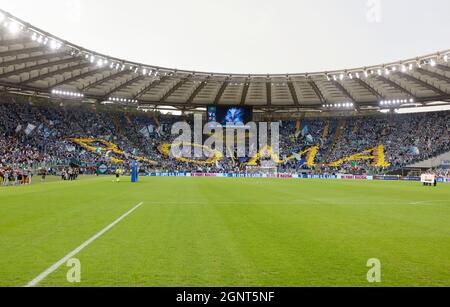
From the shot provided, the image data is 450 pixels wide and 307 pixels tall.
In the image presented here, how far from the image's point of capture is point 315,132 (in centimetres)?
8069

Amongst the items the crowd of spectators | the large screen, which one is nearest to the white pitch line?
the crowd of spectators

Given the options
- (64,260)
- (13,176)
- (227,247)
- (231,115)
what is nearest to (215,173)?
(231,115)

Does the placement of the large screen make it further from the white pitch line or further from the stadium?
the white pitch line

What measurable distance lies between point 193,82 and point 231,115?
34.8ft

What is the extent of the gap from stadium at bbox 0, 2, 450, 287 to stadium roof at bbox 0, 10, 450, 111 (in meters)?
0.32

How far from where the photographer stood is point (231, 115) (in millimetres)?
73562

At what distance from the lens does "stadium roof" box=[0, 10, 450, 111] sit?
46.5 metres

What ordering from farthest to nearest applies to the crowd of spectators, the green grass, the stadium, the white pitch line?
the crowd of spectators → the stadium → the green grass → the white pitch line

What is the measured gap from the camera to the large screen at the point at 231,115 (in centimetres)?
7356

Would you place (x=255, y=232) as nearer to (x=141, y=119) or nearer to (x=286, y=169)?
(x=286, y=169)

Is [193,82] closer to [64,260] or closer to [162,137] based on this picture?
[162,137]

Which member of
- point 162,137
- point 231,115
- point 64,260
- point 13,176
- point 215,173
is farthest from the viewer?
point 162,137

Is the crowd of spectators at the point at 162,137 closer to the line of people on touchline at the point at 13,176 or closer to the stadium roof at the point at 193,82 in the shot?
the stadium roof at the point at 193,82

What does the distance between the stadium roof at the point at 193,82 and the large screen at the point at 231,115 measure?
2.92 m
